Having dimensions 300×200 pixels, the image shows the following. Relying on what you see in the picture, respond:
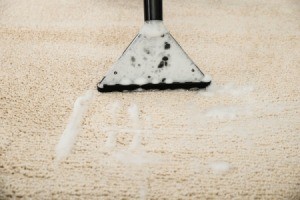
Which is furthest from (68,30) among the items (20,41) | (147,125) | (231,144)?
(231,144)

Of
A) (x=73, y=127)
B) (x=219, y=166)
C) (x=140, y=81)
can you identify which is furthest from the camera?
(x=140, y=81)

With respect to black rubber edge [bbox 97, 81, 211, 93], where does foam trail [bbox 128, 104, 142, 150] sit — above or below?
below

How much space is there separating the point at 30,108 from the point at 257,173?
0.49 metres

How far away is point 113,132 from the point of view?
618mm

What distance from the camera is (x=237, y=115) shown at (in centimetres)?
68

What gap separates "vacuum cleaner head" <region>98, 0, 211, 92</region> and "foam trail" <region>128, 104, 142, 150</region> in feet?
0.28

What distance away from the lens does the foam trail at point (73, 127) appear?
22.2 inches

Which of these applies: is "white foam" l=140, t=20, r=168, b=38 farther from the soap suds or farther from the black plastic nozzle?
the soap suds

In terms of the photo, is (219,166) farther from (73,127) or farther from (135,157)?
(73,127)

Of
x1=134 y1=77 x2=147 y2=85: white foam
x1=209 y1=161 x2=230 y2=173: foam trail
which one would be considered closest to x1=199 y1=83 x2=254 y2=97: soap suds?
x1=134 y1=77 x2=147 y2=85: white foam

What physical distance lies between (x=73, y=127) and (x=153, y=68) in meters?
0.26

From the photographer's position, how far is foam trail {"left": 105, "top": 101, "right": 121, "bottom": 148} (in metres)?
0.58

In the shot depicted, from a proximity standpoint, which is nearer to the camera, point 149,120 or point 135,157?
point 135,157

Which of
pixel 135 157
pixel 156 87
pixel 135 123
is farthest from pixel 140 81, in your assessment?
pixel 135 157
